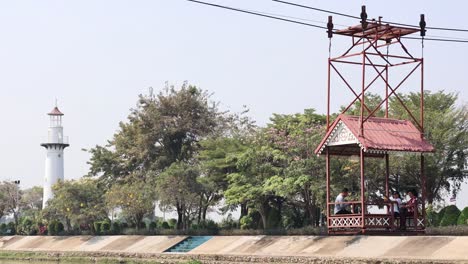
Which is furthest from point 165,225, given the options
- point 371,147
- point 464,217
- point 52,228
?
point 371,147

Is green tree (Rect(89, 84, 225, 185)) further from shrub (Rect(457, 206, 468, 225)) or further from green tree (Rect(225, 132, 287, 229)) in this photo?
shrub (Rect(457, 206, 468, 225))

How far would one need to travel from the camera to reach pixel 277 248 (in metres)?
38.2

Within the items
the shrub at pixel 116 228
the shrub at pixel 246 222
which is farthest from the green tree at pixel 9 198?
the shrub at pixel 246 222

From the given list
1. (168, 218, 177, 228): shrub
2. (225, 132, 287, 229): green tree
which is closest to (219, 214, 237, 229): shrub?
(168, 218, 177, 228): shrub

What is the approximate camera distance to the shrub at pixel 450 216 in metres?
37.7

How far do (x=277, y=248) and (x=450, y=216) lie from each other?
A: 7.53m

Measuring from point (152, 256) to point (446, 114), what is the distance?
15477mm

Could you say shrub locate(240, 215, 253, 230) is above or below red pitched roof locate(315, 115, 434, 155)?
below

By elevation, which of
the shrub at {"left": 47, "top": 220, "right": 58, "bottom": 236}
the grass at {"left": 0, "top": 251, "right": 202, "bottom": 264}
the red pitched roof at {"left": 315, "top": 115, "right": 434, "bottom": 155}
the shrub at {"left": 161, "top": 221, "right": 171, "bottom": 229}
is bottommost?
the grass at {"left": 0, "top": 251, "right": 202, "bottom": 264}

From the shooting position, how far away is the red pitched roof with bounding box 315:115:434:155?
2778cm

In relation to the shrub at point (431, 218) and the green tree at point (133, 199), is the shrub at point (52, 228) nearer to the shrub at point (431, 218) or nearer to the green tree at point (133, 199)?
the green tree at point (133, 199)

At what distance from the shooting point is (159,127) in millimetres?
56531

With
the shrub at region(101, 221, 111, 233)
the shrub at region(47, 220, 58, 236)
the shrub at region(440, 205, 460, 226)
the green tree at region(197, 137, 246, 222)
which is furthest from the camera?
the shrub at region(47, 220, 58, 236)

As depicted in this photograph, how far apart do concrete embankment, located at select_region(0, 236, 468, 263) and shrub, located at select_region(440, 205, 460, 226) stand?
5.25 m
